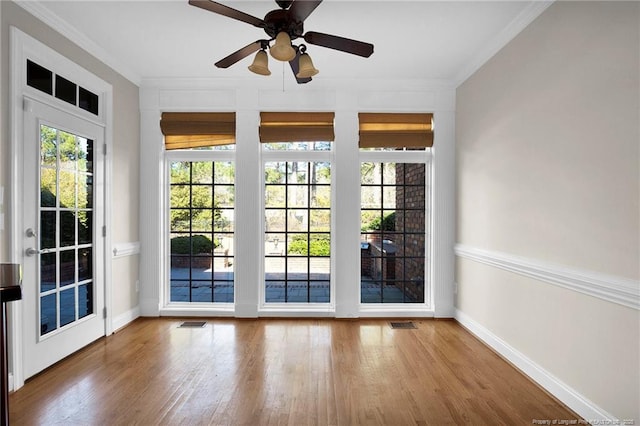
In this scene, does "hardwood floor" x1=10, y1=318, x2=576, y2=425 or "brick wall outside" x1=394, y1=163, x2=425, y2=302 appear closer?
"hardwood floor" x1=10, y1=318, x2=576, y2=425

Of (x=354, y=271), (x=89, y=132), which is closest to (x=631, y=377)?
(x=354, y=271)

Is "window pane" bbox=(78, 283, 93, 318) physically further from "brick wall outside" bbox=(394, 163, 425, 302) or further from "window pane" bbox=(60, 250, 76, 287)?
"brick wall outside" bbox=(394, 163, 425, 302)

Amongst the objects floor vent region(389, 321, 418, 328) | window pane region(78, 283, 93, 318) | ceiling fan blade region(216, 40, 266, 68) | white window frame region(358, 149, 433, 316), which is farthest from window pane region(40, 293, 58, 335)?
floor vent region(389, 321, 418, 328)

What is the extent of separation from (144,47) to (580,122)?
354 cm

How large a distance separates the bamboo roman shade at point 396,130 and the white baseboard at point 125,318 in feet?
10.3

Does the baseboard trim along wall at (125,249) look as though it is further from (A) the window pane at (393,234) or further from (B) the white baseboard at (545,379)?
(B) the white baseboard at (545,379)

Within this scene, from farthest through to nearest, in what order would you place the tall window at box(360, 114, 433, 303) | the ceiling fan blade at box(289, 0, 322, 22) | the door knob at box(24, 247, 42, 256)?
the tall window at box(360, 114, 433, 303) < the door knob at box(24, 247, 42, 256) < the ceiling fan blade at box(289, 0, 322, 22)

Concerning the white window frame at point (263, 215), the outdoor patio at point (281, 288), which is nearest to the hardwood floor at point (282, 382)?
the white window frame at point (263, 215)

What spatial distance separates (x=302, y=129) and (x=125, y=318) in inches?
110

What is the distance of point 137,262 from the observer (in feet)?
13.9

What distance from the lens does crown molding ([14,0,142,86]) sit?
2.71 m

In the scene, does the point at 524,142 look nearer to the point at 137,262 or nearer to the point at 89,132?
the point at 89,132

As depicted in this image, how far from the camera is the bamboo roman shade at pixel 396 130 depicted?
4.23 metres

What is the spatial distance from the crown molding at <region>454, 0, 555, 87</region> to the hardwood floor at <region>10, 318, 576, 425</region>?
104 inches
